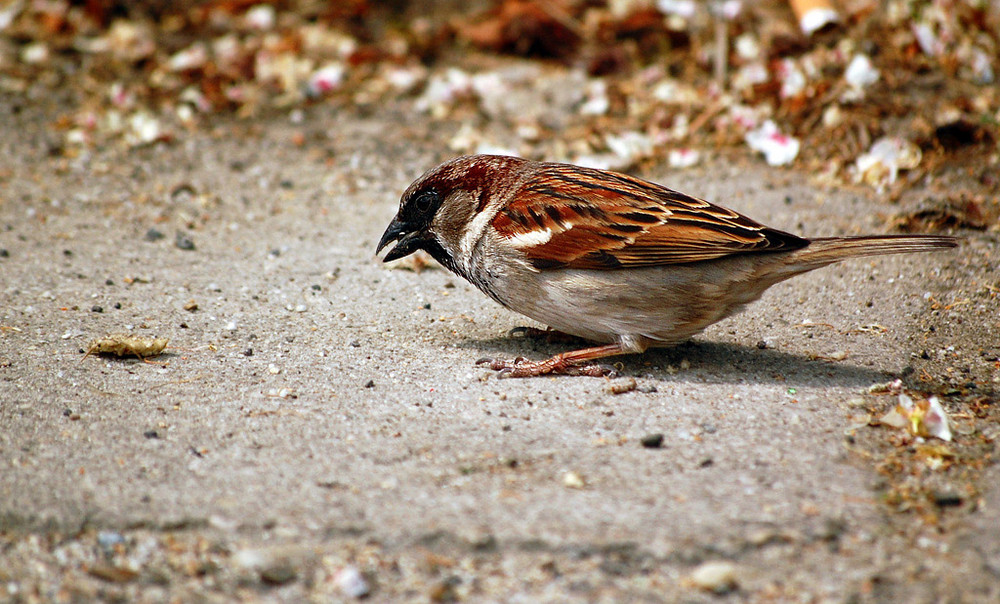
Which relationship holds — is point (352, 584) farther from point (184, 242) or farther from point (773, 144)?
point (773, 144)

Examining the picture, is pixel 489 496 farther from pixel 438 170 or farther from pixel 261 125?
pixel 261 125

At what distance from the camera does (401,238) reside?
14.1ft

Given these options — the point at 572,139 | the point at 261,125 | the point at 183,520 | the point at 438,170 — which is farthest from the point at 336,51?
the point at 183,520

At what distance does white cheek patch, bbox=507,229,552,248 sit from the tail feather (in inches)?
37.3

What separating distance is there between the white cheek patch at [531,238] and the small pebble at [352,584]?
1.64 metres

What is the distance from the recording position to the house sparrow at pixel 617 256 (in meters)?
3.75

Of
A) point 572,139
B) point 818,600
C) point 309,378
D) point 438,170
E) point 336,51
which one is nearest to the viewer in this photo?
point 818,600

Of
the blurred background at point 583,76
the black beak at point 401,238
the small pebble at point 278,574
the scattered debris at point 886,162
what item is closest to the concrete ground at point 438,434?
the small pebble at point 278,574

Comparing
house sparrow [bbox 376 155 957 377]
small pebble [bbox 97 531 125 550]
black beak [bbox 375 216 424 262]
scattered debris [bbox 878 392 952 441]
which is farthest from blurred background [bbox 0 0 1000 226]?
small pebble [bbox 97 531 125 550]

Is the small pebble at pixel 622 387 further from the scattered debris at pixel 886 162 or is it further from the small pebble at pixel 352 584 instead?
the scattered debris at pixel 886 162

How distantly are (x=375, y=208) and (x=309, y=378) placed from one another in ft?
7.33

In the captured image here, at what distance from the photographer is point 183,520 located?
2.85 m

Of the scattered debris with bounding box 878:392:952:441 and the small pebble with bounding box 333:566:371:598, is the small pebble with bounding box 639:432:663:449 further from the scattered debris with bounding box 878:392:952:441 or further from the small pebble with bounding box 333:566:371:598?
the small pebble with bounding box 333:566:371:598

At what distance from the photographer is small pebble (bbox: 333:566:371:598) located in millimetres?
2596
